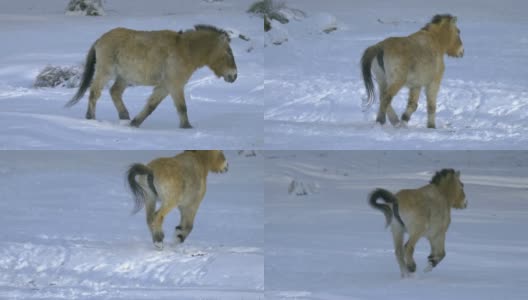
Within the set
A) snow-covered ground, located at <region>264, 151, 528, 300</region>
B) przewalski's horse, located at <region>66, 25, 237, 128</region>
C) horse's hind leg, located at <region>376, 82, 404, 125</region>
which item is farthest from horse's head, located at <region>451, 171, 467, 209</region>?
przewalski's horse, located at <region>66, 25, 237, 128</region>

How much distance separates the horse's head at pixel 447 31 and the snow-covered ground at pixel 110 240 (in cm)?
314

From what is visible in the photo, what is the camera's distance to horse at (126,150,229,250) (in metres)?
9.82

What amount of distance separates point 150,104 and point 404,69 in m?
2.80

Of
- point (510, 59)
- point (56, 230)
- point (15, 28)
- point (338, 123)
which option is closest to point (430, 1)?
point (510, 59)

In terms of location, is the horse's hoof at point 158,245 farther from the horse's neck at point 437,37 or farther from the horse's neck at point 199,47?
the horse's neck at point 437,37

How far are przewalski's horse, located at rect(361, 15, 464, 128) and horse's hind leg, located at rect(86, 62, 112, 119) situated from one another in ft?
9.23

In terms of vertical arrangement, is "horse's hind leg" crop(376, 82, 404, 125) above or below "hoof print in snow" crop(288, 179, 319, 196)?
above

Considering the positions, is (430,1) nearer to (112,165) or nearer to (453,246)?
(112,165)

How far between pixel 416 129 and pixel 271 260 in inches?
84.5

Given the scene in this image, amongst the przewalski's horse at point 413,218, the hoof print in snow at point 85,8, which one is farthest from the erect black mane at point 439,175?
the hoof print in snow at point 85,8

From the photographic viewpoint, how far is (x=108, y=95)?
43.3ft

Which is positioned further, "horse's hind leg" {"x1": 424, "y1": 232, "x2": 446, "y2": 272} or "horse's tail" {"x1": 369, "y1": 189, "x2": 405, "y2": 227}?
"horse's hind leg" {"x1": 424, "y1": 232, "x2": 446, "y2": 272}

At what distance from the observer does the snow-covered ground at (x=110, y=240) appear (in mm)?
9500

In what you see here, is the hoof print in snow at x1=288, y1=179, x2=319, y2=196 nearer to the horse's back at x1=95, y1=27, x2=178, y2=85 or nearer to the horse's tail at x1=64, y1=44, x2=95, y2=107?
the horse's back at x1=95, y1=27, x2=178, y2=85
